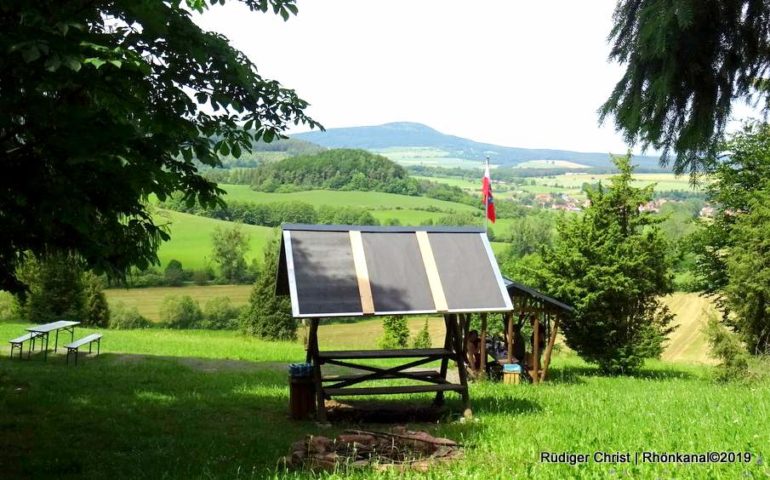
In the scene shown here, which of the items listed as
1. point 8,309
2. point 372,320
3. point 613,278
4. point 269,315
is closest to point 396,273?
point 613,278

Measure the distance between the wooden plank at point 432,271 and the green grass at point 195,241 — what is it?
7164cm

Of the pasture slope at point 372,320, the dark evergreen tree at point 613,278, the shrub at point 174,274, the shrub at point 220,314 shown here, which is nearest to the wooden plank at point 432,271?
the dark evergreen tree at point 613,278

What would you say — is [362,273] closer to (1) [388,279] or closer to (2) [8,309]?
(1) [388,279]

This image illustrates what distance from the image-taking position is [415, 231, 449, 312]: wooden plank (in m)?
10.0

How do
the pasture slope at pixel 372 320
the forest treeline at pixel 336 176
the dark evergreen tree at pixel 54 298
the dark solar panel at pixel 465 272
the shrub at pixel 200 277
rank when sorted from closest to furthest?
the dark solar panel at pixel 465 272, the dark evergreen tree at pixel 54 298, the pasture slope at pixel 372 320, the shrub at pixel 200 277, the forest treeline at pixel 336 176

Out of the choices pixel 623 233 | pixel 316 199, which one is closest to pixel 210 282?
pixel 316 199

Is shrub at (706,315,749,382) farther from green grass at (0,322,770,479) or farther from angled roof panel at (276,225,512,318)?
angled roof panel at (276,225,512,318)

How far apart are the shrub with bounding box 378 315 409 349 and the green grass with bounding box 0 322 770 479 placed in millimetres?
25975

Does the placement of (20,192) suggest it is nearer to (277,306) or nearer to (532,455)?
(532,455)

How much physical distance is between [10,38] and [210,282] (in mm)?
77884

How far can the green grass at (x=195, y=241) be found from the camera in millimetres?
83438

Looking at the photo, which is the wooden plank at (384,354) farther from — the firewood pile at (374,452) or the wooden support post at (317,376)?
the firewood pile at (374,452)

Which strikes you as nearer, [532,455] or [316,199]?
[532,455]

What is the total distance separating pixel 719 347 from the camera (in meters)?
17.5
